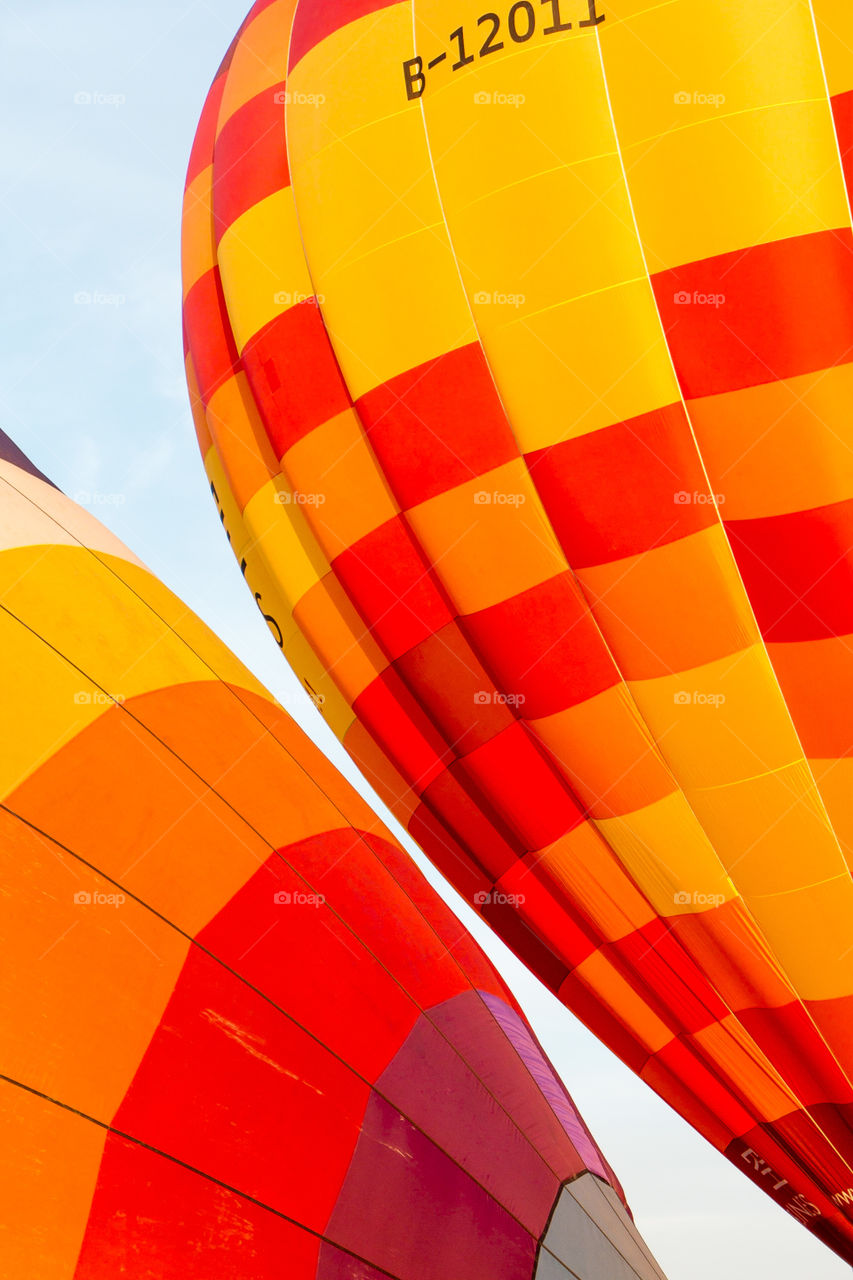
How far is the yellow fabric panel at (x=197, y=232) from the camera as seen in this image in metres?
6.56

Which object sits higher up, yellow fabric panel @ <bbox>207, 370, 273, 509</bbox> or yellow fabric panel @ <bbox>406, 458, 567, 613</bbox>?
yellow fabric panel @ <bbox>207, 370, 273, 509</bbox>

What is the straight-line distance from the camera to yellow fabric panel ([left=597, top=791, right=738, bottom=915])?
16.8ft

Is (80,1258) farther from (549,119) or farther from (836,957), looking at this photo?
(549,119)

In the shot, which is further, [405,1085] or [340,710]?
[340,710]

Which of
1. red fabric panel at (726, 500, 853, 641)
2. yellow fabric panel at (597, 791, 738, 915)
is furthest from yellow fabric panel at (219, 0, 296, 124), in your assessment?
yellow fabric panel at (597, 791, 738, 915)

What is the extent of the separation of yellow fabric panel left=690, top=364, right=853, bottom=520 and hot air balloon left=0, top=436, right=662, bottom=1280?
7.62 feet

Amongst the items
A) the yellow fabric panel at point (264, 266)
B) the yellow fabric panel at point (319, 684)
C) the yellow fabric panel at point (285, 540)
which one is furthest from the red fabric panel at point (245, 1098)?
the yellow fabric panel at point (264, 266)

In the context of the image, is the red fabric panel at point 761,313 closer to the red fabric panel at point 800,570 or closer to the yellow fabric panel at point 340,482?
the red fabric panel at point 800,570

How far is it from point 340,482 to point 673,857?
2.37 m

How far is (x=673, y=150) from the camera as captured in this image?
4734 millimetres

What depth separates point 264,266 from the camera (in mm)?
5879

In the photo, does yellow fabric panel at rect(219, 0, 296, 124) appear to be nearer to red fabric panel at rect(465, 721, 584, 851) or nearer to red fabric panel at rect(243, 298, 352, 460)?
red fabric panel at rect(243, 298, 352, 460)

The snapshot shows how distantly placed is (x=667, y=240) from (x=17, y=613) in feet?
10.3

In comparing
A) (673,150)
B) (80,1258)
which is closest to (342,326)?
(673,150)
